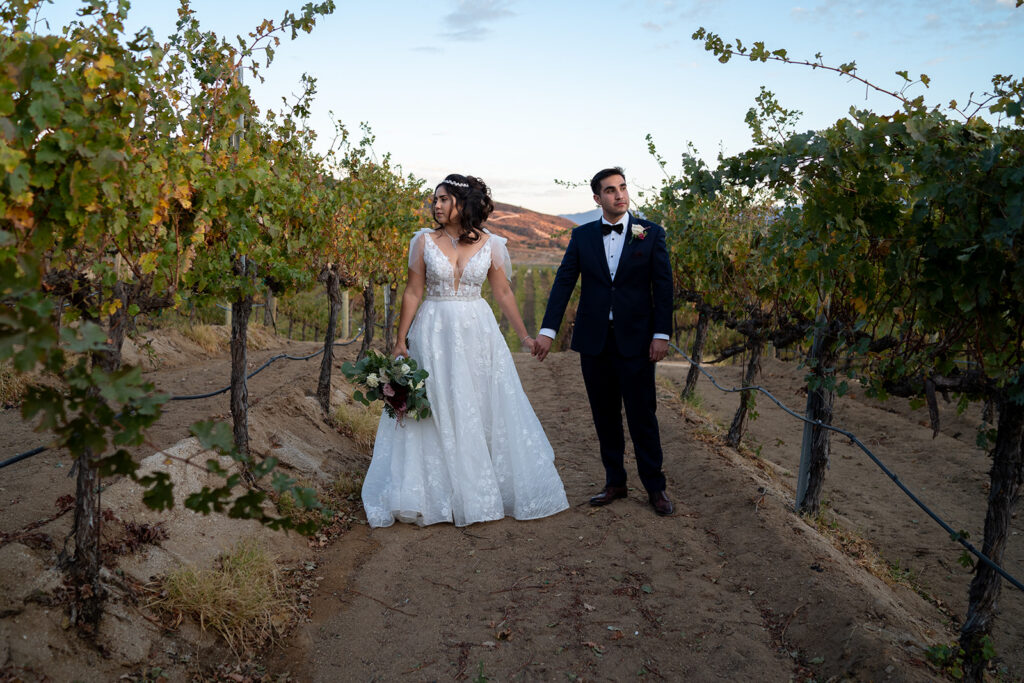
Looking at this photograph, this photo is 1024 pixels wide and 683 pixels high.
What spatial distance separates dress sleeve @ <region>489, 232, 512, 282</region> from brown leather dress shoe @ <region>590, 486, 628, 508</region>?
1675mm

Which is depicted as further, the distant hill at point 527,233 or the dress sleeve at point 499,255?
the distant hill at point 527,233

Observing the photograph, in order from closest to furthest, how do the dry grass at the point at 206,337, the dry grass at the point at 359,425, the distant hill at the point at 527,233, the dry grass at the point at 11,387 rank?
1. the dry grass at the point at 11,387
2. the dry grass at the point at 359,425
3. the dry grass at the point at 206,337
4. the distant hill at the point at 527,233

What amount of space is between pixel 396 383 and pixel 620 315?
1541mm

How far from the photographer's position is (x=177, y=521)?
423 centimetres

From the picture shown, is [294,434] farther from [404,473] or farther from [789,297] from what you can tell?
[789,297]

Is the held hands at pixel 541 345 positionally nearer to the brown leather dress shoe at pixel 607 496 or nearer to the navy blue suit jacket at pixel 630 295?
the navy blue suit jacket at pixel 630 295

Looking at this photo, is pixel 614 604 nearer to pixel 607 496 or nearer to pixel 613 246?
pixel 607 496

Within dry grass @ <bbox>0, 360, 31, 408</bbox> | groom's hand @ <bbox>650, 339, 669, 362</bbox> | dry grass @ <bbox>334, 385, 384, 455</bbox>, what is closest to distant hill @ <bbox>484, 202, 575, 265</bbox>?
dry grass @ <bbox>334, 385, 384, 455</bbox>

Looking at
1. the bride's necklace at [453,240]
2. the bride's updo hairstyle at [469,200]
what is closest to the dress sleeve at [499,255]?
the bride's updo hairstyle at [469,200]

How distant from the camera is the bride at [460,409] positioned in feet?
16.6

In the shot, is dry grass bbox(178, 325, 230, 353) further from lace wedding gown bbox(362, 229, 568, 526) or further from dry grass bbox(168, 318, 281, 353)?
lace wedding gown bbox(362, 229, 568, 526)

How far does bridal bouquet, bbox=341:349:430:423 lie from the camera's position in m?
4.94

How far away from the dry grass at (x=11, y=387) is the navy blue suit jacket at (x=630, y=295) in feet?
16.5

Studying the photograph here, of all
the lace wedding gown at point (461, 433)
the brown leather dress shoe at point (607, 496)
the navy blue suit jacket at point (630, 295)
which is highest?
the navy blue suit jacket at point (630, 295)
